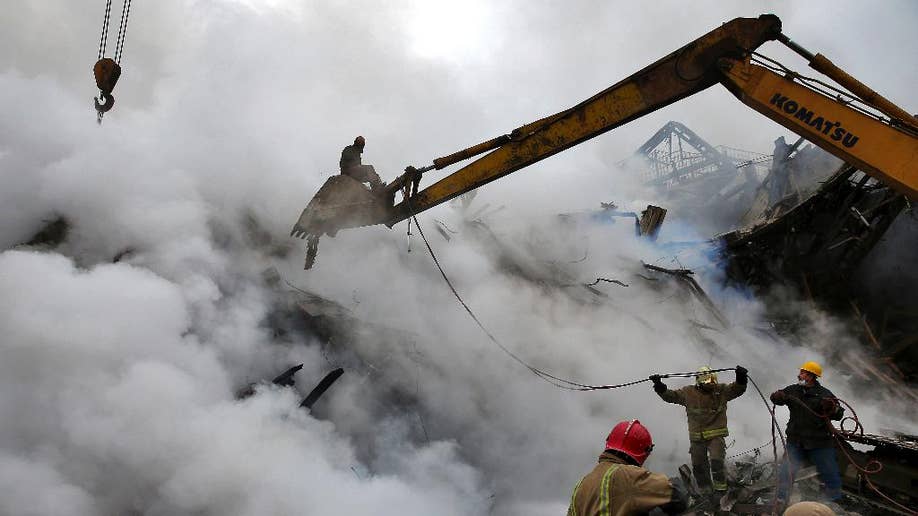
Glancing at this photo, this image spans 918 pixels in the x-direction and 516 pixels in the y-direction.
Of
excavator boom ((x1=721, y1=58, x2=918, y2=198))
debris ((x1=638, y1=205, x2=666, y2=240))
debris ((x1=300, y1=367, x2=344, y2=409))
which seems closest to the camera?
excavator boom ((x1=721, y1=58, x2=918, y2=198))

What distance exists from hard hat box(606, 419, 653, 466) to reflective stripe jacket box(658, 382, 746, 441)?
10.9 feet

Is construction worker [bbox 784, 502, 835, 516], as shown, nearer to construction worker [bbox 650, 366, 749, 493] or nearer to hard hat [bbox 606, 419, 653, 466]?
hard hat [bbox 606, 419, 653, 466]

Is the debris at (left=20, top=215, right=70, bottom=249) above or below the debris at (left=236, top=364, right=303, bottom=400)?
above

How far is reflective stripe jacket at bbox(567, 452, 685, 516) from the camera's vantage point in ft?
6.41

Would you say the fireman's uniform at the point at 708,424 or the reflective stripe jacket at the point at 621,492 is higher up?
the fireman's uniform at the point at 708,424

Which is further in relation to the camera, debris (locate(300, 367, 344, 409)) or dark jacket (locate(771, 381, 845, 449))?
debris (locate(300, 367, 344, 409))

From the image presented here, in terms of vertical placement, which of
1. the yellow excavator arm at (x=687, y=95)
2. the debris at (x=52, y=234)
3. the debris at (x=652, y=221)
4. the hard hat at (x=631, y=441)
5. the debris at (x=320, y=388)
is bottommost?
the hard hat at (x=631, y=441)

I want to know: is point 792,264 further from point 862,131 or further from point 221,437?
point 221,437

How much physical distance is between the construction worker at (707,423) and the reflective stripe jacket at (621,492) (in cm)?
346

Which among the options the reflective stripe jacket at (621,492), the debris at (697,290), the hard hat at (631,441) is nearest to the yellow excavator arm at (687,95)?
the hard hat at (631,441)

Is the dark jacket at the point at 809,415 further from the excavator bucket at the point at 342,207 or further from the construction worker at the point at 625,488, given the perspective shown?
the excavator bucket at the point at 342,207

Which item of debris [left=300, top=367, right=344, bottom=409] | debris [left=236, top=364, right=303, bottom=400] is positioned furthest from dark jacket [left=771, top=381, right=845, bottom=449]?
debris [left=236, top=364, right=303, bottom=400]

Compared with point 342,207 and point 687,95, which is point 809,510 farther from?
point 342,207

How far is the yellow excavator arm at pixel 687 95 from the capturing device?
13.4 feet
